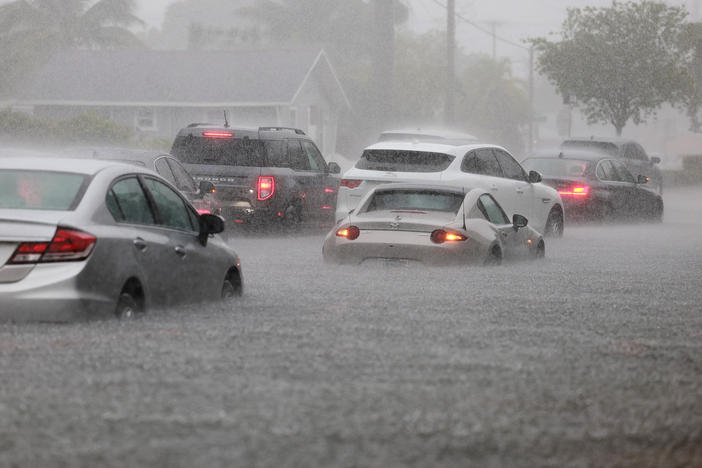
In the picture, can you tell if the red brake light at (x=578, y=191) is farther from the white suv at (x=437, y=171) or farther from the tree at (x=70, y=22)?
the tree at (x=70, y=22)

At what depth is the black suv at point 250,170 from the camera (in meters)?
23.3

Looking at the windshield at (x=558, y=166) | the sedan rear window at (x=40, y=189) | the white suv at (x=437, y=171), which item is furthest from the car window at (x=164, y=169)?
the windshield at (x=558, y=166)

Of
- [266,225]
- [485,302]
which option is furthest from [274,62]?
[485,302]

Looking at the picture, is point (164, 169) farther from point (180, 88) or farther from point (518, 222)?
point (180, 88)

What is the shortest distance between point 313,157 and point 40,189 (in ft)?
49.4

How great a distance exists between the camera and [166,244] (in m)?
11.1

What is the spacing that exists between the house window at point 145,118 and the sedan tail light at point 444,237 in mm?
46629

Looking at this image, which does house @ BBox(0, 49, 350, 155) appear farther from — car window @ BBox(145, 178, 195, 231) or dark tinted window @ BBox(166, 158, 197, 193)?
car window @ BBox(145, 178, 195, 231)

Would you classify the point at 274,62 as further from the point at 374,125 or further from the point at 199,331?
the point at 199,331

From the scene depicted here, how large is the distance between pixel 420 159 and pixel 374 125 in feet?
140

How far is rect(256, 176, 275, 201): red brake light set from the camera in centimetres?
2344

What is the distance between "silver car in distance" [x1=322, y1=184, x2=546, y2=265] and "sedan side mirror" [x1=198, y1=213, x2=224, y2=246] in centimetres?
387

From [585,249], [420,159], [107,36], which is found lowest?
[585,249]

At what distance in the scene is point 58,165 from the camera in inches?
428
